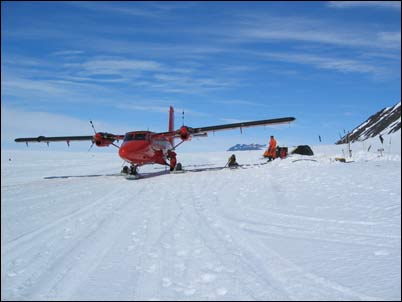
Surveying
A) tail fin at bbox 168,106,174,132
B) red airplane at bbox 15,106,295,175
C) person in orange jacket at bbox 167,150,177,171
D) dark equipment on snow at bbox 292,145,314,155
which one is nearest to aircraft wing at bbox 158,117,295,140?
red airplane at bbox 15,106,295,175

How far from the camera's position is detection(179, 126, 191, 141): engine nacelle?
78.1ft

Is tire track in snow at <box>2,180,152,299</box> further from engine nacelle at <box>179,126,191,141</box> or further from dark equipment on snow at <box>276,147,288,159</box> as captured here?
dark equipment on snow at <box>276,147,288,159</box>

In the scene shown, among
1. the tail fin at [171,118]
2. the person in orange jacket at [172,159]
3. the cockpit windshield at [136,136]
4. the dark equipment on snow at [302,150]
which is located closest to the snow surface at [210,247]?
the cockpit windshield at [136,136]

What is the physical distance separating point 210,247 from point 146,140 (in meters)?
16.0

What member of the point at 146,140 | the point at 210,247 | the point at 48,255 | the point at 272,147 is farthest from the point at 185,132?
the point at 48,255

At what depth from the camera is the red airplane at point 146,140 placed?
67.3 ft

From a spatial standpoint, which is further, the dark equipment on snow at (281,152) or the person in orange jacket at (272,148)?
the dark equipment on snow at (281,152)

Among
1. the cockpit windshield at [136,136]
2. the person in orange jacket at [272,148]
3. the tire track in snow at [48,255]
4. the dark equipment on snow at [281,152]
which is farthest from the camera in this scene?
the dark equipment on snow at [281,152]

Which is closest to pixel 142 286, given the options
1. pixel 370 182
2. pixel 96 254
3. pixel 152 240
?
pixel 96 254

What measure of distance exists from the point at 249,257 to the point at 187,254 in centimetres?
91

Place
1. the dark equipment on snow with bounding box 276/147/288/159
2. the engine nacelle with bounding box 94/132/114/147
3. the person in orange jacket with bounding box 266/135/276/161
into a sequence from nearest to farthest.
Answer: the engine nacelle with bounding box 94/132/114/147 < the person in orange jacket with bounding box 266/135/276/161 < the dark equipment on snow with bounding box 276/147/288/159

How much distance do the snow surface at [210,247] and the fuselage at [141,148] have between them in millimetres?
9461

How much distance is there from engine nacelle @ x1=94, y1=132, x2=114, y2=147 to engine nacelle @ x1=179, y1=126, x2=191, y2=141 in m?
4.80

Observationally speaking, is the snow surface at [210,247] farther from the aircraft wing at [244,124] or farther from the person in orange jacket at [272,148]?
the person in orange jacket at [272,148]
